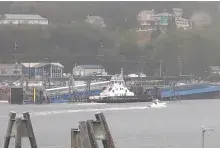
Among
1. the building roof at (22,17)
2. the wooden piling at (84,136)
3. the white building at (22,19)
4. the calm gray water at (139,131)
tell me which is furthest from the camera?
the building roof at (22,17)

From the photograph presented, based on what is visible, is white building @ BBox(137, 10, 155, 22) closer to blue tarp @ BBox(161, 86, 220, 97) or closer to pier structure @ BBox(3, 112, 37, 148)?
blue tarp @ BBox(161, 86, 220, 97)

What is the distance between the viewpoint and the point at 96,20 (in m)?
101

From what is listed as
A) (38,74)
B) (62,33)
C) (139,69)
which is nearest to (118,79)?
(38,74)

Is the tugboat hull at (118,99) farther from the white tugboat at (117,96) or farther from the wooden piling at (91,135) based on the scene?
the wooden piling at (91,135)

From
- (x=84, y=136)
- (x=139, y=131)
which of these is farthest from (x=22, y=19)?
(x=84, y=136)

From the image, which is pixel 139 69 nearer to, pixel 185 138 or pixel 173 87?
pixel 173 87

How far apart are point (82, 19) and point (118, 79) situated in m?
39.7

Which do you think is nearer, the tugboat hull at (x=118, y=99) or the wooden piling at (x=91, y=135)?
the wooden piling at (x=91, y=135)

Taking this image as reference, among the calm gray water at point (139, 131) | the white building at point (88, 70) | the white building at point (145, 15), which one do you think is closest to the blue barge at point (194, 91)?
the white building at point (88, 70)

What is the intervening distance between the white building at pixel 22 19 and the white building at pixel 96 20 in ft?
22.1

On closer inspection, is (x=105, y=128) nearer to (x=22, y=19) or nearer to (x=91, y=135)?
(x=91, y=135)

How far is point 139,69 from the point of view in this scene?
9238 cm

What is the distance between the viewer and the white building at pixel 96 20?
99.6 meters

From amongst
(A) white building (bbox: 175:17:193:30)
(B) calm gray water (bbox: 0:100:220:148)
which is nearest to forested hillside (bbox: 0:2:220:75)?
(A) white building (bbox: 175:17:193:30)
